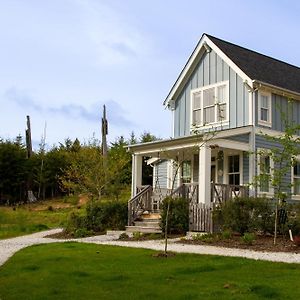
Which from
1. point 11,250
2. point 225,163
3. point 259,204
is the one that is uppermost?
point 225,163

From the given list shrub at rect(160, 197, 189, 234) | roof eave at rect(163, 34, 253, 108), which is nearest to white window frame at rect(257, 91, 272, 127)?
roof eave at rect(163, 34, 253, 108)

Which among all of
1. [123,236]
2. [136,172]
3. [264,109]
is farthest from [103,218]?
[264,109]

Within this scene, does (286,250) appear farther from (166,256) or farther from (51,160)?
(51,160)

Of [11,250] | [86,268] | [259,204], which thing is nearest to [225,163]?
[259,204]

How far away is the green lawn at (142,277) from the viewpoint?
→ 8.16 m

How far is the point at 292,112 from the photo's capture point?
75.8ft

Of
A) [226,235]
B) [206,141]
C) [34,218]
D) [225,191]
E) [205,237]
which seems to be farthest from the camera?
[34,218]

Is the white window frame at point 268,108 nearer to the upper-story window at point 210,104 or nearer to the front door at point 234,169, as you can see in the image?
the upper-story window at point 210,104

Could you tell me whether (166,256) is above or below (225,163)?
below

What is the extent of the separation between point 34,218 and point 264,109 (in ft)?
49.7

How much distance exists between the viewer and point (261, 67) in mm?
24000

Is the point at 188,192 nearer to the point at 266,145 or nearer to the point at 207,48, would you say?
the point at 266,145

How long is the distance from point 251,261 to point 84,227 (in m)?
11.3

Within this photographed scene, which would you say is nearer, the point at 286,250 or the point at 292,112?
the point at 286,250
